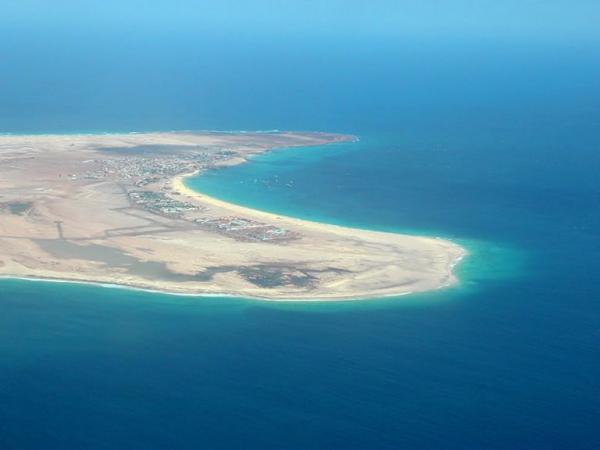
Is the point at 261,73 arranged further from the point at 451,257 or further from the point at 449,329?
the point at 449,329

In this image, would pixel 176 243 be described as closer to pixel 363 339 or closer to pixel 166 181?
pixel 166 181

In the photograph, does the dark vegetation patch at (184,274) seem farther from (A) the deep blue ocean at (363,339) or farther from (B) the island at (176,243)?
(A) the deep blue ocean at (363,339)

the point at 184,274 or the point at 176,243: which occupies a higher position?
the point at 176,243

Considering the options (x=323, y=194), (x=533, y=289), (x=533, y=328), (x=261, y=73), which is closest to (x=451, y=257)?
(x=533, y=289)

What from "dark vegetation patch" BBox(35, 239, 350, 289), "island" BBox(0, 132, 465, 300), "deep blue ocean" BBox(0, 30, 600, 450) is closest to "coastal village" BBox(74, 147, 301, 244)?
"island" BBox(0, 132, 465, 300)

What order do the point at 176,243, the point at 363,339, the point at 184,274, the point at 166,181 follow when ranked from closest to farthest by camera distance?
the point at 363,339
the point at 184,274
the point at 176,243
the point at 166,181

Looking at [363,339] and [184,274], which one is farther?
[184,274]

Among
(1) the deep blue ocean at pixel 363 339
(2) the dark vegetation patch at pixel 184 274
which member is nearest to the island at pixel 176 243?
(2) the dark vegetation patch at pixel 184 274

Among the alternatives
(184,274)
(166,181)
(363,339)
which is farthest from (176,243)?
(363,339)
